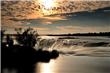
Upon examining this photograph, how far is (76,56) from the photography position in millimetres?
3281

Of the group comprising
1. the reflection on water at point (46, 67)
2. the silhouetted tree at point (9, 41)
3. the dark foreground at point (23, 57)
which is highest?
the silhouetted tree at point (9, 41)

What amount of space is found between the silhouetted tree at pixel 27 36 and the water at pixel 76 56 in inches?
2.8

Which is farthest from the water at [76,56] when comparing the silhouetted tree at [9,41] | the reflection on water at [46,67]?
the silhouetted tree at [9,41]

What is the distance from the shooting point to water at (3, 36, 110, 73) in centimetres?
313

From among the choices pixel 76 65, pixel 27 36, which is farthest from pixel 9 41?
pixel 76 65

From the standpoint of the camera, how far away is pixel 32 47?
320cm

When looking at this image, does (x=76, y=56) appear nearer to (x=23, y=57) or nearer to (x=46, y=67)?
(x=46, y=67)

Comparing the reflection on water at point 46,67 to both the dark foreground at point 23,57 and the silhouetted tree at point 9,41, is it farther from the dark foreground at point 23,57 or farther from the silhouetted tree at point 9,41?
the silhouetted tree at point 9,41

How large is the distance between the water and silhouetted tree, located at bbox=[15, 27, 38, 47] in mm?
72

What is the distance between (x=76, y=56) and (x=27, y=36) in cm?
54

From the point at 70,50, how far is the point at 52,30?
11.3 inches

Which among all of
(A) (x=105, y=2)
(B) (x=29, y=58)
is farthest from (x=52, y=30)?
(A) (x=105, y=2)

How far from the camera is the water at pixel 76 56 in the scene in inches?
123

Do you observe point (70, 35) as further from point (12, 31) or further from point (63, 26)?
point (12, 31)
